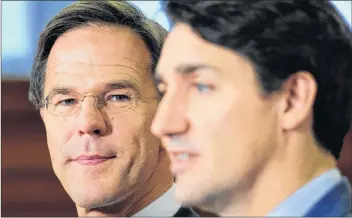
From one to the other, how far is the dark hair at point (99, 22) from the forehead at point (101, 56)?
0.01 m

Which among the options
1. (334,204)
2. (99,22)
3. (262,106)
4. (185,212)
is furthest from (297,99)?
(99,22)

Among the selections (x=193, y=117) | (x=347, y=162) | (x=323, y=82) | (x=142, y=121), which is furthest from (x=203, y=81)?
(x=347, y=162)

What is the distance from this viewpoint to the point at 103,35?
1.36m

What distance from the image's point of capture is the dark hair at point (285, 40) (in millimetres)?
1010

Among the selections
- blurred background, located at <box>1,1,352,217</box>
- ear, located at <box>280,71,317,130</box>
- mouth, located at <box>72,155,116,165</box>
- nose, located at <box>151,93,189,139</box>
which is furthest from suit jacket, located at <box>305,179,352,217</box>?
blurred background, located at <box>1,1,352,217</box>

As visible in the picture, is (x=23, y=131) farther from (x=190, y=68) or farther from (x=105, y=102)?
(x=190, y=68)

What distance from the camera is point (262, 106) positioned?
102 centimetres

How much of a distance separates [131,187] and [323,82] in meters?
0.48

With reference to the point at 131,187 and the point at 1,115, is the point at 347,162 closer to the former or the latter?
the point at 131,187

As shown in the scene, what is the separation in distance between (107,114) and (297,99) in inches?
17.4

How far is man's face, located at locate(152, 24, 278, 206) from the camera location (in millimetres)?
1021

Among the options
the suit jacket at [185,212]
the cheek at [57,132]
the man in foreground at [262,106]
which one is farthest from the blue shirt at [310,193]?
the cheek at [57,132]

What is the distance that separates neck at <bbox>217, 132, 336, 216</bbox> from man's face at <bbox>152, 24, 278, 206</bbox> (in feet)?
0.04

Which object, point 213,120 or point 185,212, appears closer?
point 213,120
